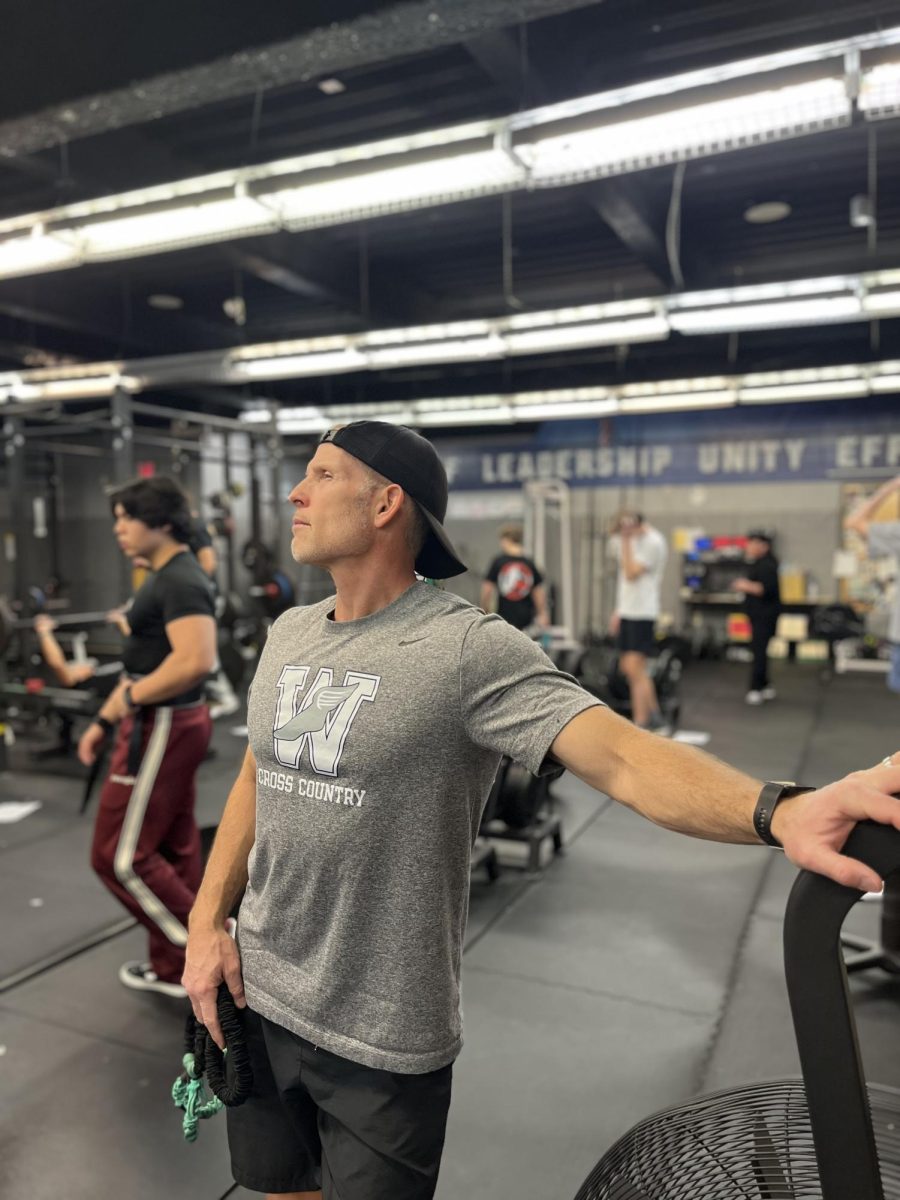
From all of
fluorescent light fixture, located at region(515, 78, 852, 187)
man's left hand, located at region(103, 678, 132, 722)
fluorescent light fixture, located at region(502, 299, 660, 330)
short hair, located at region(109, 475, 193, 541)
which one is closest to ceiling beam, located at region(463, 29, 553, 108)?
fluorescent light fixture, located at region(515, 78, 852, 187)

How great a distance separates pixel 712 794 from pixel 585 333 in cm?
521

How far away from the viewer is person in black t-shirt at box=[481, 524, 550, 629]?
235 inches

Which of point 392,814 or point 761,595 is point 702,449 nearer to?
point 761,595

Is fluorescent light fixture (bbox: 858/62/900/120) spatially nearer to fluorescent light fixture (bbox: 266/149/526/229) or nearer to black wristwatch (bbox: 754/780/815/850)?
fluorescent light fixture (bbox: 266/149/526/229)

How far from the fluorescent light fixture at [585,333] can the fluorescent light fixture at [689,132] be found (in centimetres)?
227

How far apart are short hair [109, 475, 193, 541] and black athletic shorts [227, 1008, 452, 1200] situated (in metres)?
1.63

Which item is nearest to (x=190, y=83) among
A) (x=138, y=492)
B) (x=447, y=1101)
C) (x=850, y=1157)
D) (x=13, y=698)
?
(x=138, y=492)

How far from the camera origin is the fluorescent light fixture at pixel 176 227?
11.6ft

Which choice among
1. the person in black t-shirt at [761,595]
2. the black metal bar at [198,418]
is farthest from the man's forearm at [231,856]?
the person in black t-shirt at [761,595]

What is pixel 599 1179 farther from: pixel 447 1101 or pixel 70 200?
pixel 70 200

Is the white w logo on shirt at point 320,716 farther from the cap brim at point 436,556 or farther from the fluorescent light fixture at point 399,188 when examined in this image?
the fluorescent light fixture at point 399,188

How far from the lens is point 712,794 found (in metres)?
0.90

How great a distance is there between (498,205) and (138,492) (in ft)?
13.1

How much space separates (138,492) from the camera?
253cm
